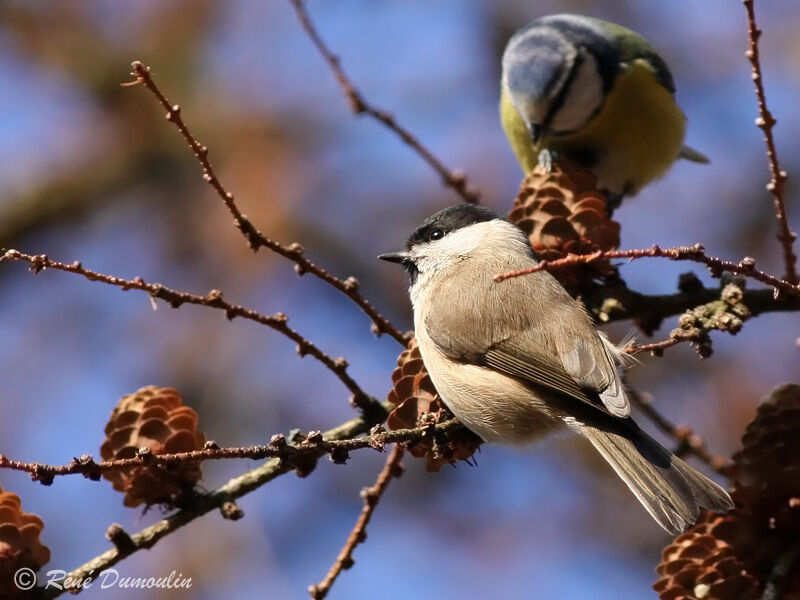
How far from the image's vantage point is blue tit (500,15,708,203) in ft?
9.47

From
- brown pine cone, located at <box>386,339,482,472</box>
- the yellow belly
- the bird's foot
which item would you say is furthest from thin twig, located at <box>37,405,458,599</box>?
the yellow belly

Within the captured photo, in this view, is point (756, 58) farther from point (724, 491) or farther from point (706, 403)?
point (706, 403)

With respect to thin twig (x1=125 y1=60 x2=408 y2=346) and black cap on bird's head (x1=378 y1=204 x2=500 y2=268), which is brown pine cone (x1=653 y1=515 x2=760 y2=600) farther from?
black cap on bird's head (x1=378 y1=204 x2=500 y2=268)

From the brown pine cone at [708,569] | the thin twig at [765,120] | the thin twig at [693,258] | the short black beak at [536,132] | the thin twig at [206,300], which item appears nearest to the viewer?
the thin twig at [693,258]

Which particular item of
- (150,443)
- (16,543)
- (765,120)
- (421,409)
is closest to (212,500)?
(150,443)

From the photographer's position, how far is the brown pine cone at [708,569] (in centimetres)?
144

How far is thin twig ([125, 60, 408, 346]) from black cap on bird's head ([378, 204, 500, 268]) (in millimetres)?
460

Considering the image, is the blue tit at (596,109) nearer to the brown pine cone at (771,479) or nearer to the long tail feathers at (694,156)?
the long tail feathers at (694,156)

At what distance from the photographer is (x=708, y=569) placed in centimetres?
145

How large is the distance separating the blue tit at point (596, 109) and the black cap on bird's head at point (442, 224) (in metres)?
0.74

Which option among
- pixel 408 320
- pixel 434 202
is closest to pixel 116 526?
pixel 408 320

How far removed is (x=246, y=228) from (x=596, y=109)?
5.73 feet

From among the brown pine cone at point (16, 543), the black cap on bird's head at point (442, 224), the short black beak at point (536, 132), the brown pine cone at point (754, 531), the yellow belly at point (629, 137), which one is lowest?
the brown pine cone at point (16, 543)

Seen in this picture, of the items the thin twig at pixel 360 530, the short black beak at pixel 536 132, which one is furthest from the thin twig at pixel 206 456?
the short black beak at pixel 536 132
